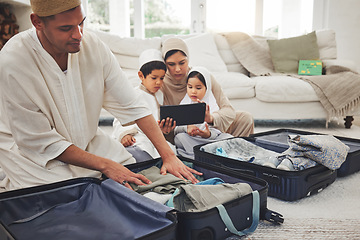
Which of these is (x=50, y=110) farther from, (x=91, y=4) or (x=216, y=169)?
(x=91, y=4)

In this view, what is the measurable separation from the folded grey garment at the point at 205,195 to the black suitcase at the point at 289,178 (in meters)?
0.36

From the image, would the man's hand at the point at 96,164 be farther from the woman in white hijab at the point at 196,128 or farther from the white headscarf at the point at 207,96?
the white headscarf at the point at 207,96

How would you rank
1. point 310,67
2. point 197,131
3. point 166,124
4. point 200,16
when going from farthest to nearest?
point 200,16 < point 310,67 < point 197,131 < point 166,124

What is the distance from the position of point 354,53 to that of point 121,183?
14.4ft

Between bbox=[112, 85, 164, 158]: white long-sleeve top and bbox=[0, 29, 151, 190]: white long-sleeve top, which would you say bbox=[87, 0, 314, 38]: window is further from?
bbox=[0, 29, 151, 190]: white long-sleeve top

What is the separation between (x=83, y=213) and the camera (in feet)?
3.61

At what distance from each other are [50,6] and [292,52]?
2993mm

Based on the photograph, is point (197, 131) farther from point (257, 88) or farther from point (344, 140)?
point (257, 88)

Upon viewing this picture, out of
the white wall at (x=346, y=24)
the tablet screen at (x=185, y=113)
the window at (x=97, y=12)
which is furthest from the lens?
the window at (x=97, y=12)

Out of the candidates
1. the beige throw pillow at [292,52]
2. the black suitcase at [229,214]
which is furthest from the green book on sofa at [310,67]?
the black suitcase at [229,214]

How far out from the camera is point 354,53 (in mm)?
4680

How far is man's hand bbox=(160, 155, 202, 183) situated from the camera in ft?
4.25

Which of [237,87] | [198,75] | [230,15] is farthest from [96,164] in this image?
[230,15]

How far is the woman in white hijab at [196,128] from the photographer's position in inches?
79.0
